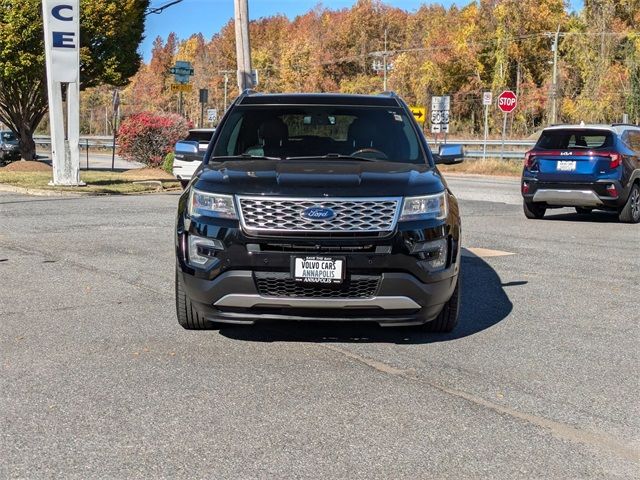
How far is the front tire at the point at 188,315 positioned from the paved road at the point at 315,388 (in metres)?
0.08

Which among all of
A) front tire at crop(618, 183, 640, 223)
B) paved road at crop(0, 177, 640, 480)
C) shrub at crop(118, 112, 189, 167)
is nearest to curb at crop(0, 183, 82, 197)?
shrub at crop(118, 112, 189, 167)

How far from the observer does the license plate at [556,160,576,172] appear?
1493cm

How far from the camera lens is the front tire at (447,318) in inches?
248

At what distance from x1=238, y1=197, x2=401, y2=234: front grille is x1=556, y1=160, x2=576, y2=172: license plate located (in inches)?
399

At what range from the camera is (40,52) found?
29.4 m

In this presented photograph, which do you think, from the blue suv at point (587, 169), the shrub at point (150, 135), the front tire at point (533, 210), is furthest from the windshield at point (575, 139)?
the shrub at point (150, 135)

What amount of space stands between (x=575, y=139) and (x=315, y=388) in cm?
1137

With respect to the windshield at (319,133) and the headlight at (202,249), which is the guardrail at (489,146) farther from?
the headlight at (202,249)

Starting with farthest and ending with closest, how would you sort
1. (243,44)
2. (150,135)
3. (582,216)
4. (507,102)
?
1. (507,102)
2. (150,135)
3. (243,44)
4. (582,216)

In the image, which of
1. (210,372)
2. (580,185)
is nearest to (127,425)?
(210,372)

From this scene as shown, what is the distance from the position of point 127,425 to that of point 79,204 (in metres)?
13.7

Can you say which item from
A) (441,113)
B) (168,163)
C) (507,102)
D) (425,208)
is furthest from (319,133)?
(507,102)

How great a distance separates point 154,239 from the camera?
39.2 feet

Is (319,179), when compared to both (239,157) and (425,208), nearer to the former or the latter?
(425,208)
